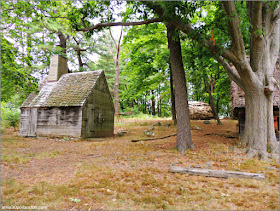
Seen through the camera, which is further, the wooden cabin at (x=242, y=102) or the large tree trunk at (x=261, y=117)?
the wooden cabin at (x=242, y=102)

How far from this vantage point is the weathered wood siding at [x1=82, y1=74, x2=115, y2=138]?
1197 cm

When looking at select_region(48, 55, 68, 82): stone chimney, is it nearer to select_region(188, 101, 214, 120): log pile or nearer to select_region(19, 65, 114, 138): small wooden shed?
select_region(19, 65, 114, 138): small wooden shed

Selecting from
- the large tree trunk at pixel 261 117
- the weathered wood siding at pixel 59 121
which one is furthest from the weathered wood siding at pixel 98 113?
the large tree trunk at pixel 261 117

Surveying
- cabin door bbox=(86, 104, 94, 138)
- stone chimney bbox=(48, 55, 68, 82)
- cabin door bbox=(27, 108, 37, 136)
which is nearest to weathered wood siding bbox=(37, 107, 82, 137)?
cabin door bbox=(27, 108, 37, 136)

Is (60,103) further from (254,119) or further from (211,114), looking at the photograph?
(211,114)

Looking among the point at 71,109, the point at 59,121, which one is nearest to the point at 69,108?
the point at 71,109

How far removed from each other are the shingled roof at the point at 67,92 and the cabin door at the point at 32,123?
1.86 ft

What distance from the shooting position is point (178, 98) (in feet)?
25.1

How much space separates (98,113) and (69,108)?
2.32 metres

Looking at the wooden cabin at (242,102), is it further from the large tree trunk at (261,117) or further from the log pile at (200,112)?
the log pile at (200,112)

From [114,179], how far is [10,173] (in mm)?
3412

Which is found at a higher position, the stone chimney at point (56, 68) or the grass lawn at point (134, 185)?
the stone chimney at point (56, 68)

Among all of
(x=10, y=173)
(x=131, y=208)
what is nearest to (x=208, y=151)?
(x=131, y=208)

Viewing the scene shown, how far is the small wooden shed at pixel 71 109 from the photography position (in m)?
11.7
